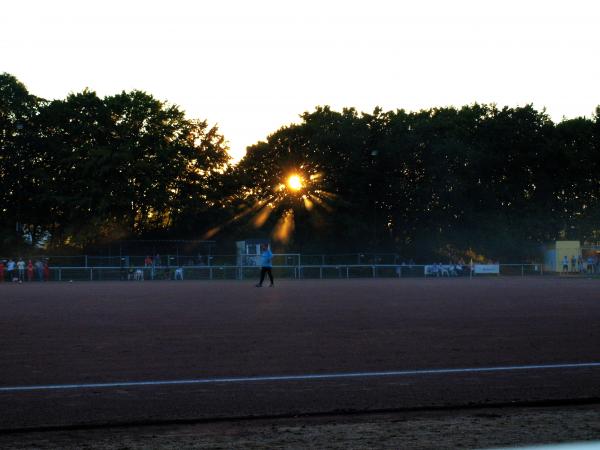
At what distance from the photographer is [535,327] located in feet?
57.3

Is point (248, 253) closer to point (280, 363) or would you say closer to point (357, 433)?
point (280, 363)

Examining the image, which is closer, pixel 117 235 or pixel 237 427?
pixel 237 427

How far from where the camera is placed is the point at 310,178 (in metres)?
83.9

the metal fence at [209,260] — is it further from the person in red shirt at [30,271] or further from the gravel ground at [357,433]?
the gravel ground at [357,433]

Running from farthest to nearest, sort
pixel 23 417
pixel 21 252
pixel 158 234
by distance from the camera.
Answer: pixel 158 234
pixel 21 252
pixel 23 417

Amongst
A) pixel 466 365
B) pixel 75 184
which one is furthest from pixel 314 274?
pixel 466 365

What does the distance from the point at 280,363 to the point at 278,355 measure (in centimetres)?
92

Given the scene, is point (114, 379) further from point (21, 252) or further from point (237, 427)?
point (21, 252)

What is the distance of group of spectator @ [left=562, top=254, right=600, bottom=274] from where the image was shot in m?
70.6

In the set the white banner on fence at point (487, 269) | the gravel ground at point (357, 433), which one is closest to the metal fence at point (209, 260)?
the white banner on fence at point (487, 269)

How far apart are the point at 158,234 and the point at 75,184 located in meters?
8.44

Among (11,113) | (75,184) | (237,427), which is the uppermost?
(11,113)

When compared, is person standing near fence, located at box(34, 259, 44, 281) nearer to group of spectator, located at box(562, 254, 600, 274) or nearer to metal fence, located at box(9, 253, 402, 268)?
metal fence, located at box(9, 253, 402, 268)

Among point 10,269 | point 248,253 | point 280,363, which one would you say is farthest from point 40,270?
point 280,363
